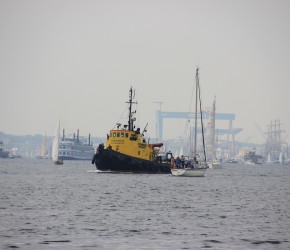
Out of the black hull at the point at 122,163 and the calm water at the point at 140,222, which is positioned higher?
the black hull at the point at 122,163

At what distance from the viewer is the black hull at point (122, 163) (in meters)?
98.9

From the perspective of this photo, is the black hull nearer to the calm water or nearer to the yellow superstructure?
the yellow superstructure

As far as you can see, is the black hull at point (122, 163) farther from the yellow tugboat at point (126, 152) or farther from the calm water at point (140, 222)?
the calm water at point (140, 222)

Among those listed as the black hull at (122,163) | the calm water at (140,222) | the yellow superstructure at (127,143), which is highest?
the yellow superstructure at (127,143)

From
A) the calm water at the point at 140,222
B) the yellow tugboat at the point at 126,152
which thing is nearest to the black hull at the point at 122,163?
the yellow tugboat at the point at 126,152

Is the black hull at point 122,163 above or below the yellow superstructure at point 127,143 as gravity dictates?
below

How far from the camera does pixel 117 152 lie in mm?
97688

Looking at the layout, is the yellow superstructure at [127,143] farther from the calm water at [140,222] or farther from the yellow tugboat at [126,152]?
the calm water at [140,222]

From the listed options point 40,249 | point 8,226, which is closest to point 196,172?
point 8,226

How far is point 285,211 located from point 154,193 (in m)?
17.7

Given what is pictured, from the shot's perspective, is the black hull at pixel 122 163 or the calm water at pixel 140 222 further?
the black hull at pixel 122 163

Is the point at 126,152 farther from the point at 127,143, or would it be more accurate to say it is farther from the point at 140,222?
the point at 140,222

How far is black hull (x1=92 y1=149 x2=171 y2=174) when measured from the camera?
325ft

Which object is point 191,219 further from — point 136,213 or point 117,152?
point 117,152
